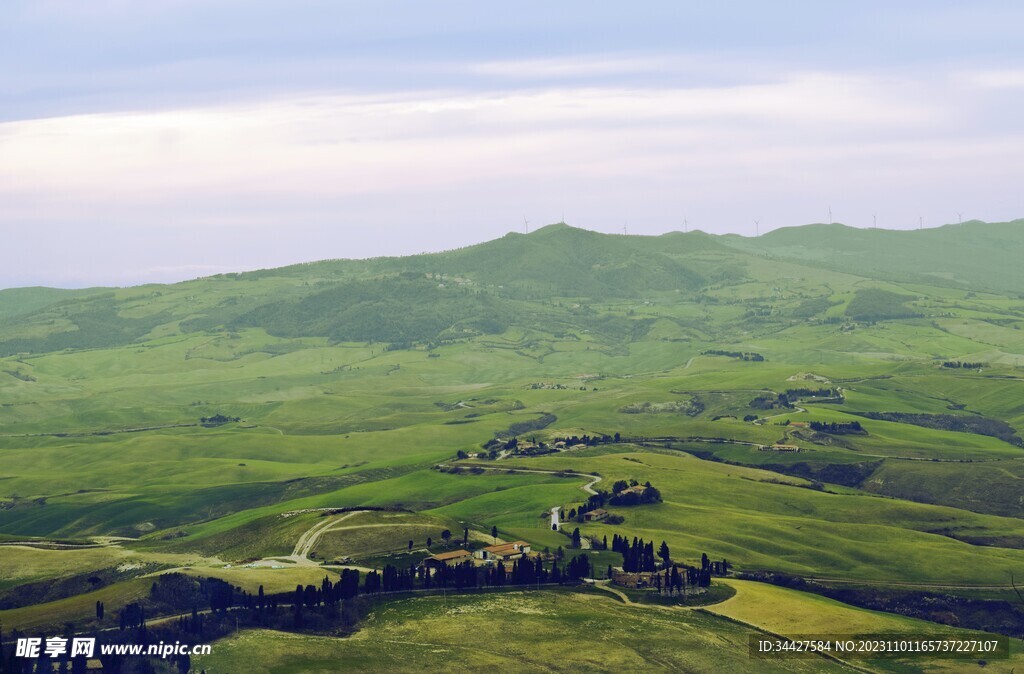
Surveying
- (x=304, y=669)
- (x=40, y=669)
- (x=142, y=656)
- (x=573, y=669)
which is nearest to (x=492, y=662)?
(x=573, y=669)

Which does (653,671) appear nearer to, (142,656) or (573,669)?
(573,669)

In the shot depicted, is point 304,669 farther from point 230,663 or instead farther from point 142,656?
point 142,656

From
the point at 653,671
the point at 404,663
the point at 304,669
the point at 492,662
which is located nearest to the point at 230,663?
the point at 304,669

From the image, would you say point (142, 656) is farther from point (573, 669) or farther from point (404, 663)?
point (573, 669)

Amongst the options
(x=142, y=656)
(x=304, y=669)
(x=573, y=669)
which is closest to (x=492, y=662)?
(x=573, y=669)

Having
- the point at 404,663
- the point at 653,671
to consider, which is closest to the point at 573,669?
the point at 653,671

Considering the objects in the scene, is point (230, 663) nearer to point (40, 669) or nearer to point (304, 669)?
point (304, 669)
